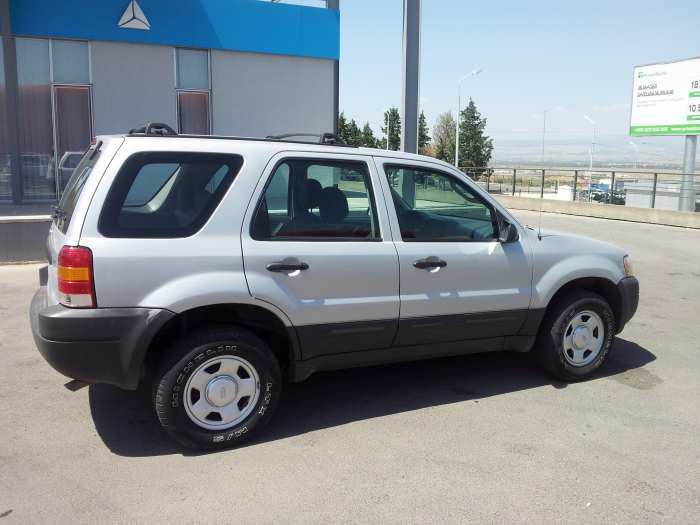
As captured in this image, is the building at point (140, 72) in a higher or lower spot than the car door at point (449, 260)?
higher

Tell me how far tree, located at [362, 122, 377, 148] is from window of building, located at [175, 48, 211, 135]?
37.8 metres

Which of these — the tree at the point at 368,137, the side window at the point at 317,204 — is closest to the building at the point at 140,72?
the side window at the point at 317,204

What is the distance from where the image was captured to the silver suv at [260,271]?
349 cm

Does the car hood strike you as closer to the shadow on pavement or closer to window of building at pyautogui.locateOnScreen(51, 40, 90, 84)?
the shadow on pavement

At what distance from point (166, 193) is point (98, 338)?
902 millimetres

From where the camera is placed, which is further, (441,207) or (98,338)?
(441,207)

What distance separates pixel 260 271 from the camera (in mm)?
3760

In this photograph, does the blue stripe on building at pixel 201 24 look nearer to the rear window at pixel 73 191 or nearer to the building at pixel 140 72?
the building at pixel 140 72

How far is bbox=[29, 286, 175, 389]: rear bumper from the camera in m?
3.44

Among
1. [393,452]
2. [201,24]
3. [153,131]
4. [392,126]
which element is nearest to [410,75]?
[201,24]

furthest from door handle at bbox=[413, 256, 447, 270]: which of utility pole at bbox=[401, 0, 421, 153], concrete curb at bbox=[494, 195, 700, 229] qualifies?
concrete curb at bbox=[494, 195, 700, 229]

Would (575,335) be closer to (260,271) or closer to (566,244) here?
(566,244)

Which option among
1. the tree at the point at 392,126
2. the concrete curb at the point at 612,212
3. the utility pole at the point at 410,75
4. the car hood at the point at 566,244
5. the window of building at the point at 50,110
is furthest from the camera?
the tree at the point at 392,126

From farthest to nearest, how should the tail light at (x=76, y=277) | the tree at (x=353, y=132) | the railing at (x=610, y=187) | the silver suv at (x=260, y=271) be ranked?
the tree at (x=353, y=132)
the railing at (x=610, y=187)
the silver suv at (x=260, y=271)
the tail light at (x=76, y=277)
